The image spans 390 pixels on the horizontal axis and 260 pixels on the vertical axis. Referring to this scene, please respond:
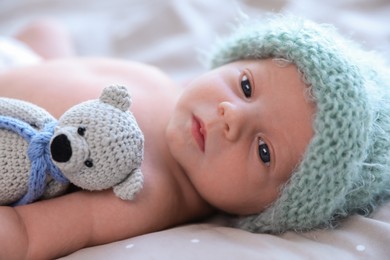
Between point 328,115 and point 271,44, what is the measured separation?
0.71 feet

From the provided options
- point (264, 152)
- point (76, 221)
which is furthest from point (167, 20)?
point (76, 221)

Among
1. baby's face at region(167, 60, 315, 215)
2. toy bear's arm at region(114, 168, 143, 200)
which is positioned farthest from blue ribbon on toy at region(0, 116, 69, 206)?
baby's face at region(167, 60, 315, 215)

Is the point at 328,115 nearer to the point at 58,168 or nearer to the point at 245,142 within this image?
the point at 245,142

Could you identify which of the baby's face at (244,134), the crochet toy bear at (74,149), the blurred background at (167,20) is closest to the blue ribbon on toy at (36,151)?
the crochet toy bear at (74,149)

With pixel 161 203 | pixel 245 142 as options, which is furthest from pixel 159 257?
pixel 245 142

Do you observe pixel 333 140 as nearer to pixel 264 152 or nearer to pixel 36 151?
pixel 264 152

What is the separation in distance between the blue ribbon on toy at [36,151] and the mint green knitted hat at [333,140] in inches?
15.9

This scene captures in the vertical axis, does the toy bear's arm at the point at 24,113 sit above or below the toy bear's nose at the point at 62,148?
above

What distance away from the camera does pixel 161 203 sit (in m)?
1.02

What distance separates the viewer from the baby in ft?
3.09

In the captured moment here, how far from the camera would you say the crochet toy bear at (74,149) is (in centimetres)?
87

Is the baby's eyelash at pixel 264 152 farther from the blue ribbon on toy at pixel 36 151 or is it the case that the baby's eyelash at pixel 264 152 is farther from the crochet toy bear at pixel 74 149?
the blue ribbon on toy at pixel 36 151

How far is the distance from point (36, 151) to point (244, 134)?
1.26 feet

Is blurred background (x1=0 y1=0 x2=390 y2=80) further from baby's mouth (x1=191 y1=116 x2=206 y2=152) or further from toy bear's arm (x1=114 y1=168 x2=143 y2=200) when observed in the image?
toy bear's arm (x1=114 y1=168 x2=143 y2=200)
